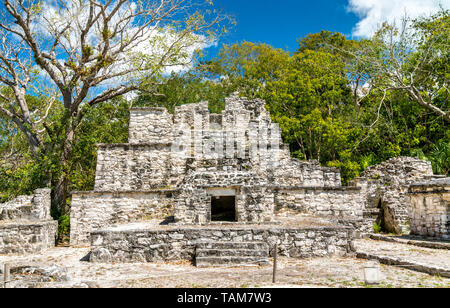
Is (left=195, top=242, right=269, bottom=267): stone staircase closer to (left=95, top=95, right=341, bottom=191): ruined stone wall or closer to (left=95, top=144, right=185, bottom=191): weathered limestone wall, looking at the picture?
(left=95, top=95, right=341, bottom=191): ruined stone wall

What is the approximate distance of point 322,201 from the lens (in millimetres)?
11742

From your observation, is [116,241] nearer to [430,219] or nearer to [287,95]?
[430,219]

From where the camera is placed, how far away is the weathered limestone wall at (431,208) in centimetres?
905

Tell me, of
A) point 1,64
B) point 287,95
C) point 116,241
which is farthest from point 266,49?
point 116,241

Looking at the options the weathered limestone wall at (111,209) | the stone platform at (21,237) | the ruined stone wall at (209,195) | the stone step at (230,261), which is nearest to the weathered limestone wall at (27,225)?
the stone platform at (21,237)

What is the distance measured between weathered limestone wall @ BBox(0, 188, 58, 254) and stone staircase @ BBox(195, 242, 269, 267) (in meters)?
5.14

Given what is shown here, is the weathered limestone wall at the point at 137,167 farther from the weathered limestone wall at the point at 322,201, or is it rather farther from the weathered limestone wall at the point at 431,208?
the weathered limestone wall at the point at 431,208

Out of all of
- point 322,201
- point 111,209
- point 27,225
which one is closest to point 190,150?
point 111,209

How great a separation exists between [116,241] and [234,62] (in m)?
19.7

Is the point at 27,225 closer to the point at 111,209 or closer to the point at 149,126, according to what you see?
the point at 111,209

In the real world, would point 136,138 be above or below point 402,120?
below

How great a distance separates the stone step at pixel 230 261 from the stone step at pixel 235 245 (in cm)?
35

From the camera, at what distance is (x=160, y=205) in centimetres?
1123

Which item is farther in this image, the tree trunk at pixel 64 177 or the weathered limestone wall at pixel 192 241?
the tree trunk at pixel 64 177
